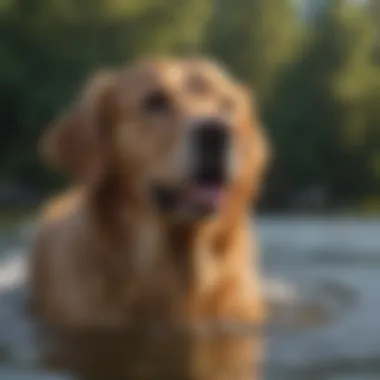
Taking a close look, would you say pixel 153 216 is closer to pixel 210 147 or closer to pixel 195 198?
pixel 195 198

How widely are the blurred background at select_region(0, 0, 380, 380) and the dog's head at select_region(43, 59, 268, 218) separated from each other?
387cm

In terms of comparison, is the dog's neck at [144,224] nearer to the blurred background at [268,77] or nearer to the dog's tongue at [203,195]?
the dog's tongue at [203,195]

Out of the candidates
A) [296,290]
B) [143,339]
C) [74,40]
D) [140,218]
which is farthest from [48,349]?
[74,40]

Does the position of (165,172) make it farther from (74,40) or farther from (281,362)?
(74,40)

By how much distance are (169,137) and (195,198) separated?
227 millimetres

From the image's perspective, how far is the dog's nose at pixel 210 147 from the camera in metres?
4.71

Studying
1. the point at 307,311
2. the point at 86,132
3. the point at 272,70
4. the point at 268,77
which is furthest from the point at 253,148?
the point at 272,70

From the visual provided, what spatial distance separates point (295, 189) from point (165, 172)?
10120mm

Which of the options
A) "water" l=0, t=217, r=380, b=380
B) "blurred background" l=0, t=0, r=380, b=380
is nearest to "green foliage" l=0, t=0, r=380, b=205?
"blurred background" l=0, t=0, r=380, b=380

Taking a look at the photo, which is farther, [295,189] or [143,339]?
[295,189]

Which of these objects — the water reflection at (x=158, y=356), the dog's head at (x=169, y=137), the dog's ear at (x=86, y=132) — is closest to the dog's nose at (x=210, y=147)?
the dog's head at (x=169, y=137)

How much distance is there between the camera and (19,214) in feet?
38.4

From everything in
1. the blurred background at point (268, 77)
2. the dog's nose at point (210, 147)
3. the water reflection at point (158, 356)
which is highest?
the blurred background at point (268, 77)

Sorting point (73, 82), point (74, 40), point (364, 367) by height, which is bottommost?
point (364, 367)
